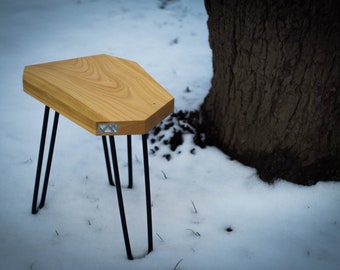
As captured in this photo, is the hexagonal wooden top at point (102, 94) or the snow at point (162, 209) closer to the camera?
the hexagonal wooden top at point (102, 94)

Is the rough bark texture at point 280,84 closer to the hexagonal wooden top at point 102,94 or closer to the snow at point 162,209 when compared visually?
the snow at point 162,209

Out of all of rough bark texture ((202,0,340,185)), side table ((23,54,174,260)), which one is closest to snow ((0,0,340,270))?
rough bark texture ((202,0,340,185))

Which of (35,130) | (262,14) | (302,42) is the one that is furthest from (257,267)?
(35,130)

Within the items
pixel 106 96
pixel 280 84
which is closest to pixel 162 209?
pixel 106 96

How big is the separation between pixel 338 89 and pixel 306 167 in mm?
625

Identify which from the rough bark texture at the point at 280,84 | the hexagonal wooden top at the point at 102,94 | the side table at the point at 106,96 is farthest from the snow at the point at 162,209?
the hexagonal wooden top at the point at 102,94

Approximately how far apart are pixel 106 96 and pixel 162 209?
3.60 ft

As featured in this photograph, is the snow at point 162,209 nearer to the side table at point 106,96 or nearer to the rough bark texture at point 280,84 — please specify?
the rough bark texture at point 280,84

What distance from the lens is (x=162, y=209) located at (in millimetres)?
2461

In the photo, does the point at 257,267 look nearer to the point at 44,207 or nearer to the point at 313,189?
the point at 313,189

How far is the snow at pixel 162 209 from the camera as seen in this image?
2.11 m

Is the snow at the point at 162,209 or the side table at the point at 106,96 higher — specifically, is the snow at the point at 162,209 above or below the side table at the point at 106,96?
below

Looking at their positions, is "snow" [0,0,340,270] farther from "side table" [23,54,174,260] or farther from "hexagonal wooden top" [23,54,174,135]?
"hexagonal wooden top" [23,54,174,135]

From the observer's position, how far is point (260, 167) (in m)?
2.69
